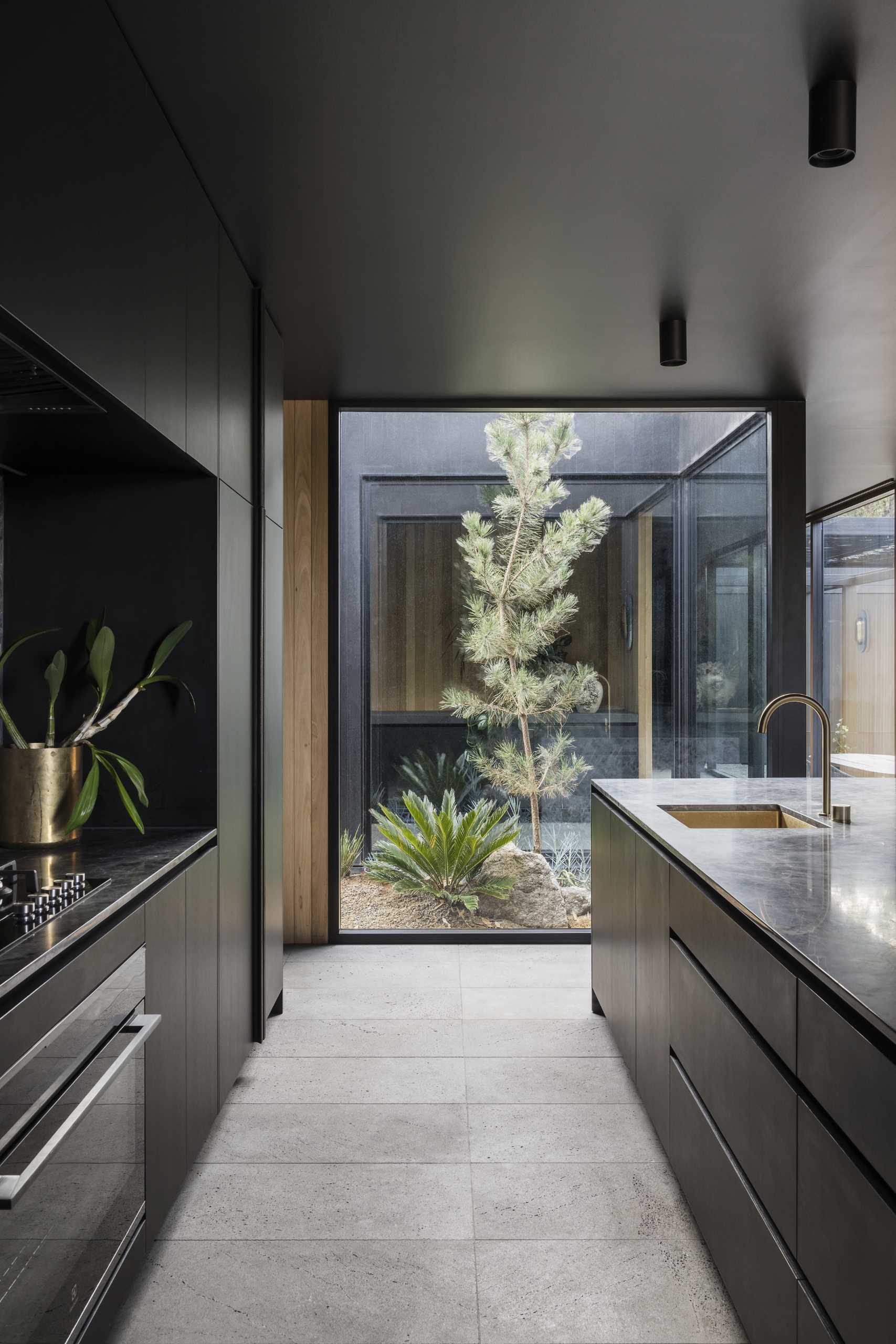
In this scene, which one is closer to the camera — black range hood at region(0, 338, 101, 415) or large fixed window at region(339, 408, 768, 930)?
black range hood at region(0, 338, 101, 415)

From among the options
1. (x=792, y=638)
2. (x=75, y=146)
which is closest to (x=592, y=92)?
(x=75, y=146)

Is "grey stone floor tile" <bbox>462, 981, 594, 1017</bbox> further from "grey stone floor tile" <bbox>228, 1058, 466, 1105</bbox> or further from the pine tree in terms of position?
the pine tree

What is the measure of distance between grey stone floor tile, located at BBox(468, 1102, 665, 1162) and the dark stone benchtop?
1085 millimetres

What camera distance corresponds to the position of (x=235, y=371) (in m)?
2.81

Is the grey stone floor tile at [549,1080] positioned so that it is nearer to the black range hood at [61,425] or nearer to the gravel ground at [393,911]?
the gravel ground at [393,911]

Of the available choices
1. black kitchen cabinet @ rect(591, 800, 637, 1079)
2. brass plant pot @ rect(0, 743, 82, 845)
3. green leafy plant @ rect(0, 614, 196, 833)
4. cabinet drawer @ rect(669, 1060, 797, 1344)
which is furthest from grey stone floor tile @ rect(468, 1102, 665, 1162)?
brass plant pot @ rect(0, 743, 82, 845)

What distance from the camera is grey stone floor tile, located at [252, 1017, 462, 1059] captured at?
10.3 ft

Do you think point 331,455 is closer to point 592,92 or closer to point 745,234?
point 745,234

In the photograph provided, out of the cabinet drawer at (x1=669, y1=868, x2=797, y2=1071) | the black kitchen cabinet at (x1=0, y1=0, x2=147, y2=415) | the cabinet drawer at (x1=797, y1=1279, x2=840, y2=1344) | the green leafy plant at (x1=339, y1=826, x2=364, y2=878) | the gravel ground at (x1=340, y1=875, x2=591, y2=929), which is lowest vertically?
the gravel ground at (x1=340, y1=875, x2=591, y2=929)

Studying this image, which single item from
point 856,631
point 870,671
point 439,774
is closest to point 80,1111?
point 439,774

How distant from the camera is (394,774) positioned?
4.51 m

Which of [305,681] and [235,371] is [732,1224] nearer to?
[235,371]

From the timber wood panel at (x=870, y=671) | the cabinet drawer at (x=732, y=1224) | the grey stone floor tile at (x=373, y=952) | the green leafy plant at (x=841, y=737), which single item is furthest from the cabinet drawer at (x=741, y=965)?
the green leafy plant at (x=841, y=737)

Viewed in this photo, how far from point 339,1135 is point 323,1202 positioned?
0.33 meters
